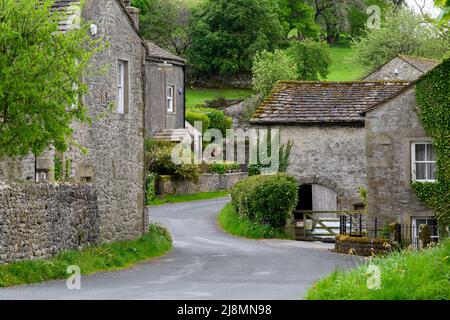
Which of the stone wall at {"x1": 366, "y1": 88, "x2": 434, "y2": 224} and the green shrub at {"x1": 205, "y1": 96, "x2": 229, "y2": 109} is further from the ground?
the green shrub at {"x1": 205, "y1": 96, "x2": 229, "y2": 109}

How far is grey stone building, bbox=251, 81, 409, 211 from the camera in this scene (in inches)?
1756

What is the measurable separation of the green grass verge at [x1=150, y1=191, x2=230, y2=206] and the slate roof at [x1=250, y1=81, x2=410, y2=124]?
8939mm

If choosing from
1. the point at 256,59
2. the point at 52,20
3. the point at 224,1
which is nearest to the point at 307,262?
the point at 52,20

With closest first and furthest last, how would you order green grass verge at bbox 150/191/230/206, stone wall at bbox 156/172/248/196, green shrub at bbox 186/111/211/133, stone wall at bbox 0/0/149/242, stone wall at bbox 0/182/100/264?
stone wall at bbox 0/182/100/264 → stone wall at bbox 0/0/149/242 → green grass verge at bbox 150/191/230/206 → stone wall at bbox 156/172/248/196 → green shrub at bbox 186/111/211/133

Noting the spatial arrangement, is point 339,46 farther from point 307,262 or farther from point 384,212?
point 307,262

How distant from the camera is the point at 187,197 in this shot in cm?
5456

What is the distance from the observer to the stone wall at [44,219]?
23.9 m

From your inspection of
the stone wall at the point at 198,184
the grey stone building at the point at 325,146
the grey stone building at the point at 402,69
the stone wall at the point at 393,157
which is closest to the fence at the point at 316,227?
the grey stone building at the point at 325,146

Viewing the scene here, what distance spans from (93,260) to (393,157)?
1315cm

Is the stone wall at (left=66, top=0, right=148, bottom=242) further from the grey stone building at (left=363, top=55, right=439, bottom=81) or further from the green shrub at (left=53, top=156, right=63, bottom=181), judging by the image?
the grey stone building at (left=363, top=55, right=439, bottom=81)

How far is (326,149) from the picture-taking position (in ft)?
147

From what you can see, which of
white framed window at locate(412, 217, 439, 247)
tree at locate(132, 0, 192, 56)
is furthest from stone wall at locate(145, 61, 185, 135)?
white framed window at locate(412, 217, 439, 247)
